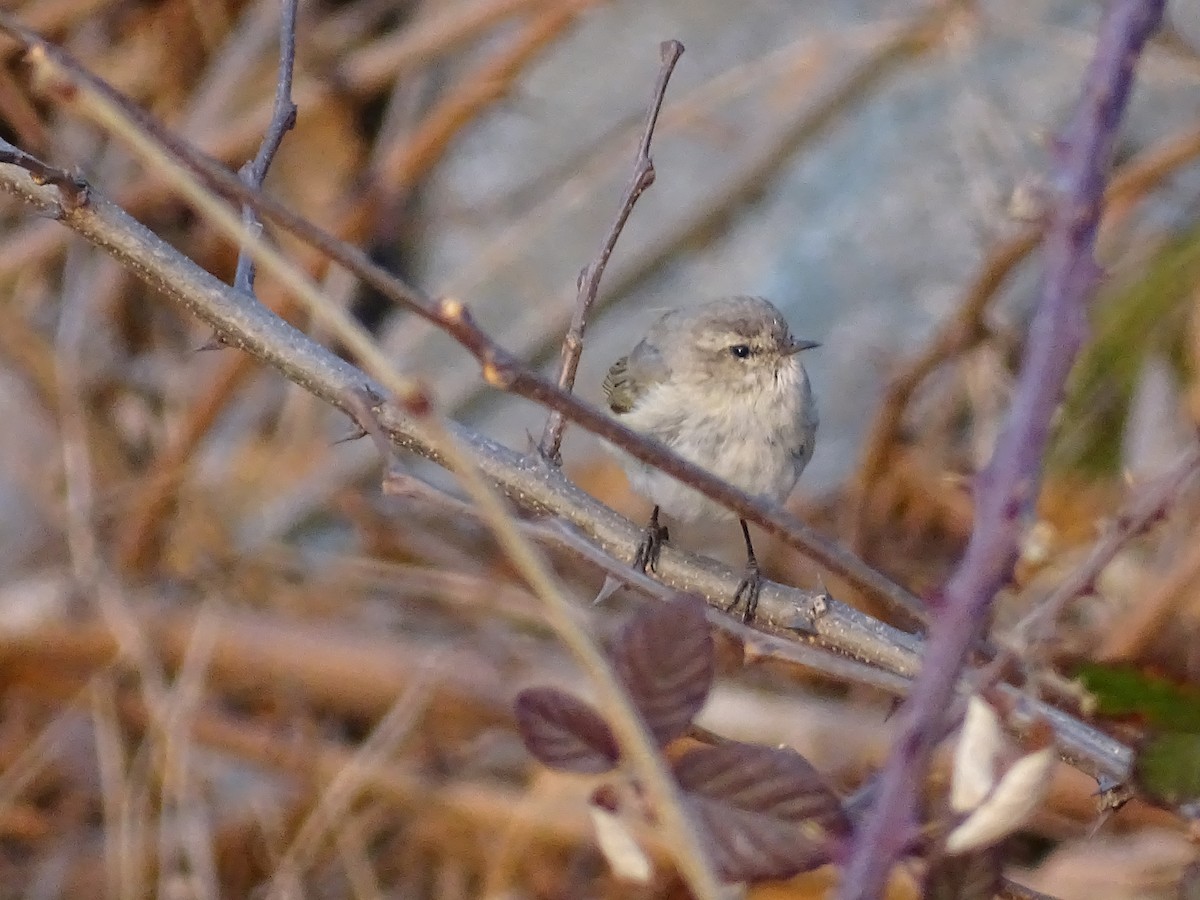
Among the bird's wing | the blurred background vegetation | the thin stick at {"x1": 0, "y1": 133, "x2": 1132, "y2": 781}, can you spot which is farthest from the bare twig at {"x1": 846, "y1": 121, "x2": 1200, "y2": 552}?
the thin stick at {"x1": 0, "y1": 133, "x2": 1132, "y2": 781}

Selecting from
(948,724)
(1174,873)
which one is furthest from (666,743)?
(1174,873)

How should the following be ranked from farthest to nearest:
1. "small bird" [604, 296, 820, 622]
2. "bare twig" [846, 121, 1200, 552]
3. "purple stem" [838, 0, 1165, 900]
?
"bare twig" [846, 121, 1200, 552] → "small bird" [604, 296, 820, 622] → "purple stem" [838, 0, 1165, 900]

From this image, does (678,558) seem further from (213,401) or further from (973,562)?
(213,401)

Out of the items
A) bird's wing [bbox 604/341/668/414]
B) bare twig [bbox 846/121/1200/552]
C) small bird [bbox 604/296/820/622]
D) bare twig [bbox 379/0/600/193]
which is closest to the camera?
small bird [bbox 604/296/820/622]

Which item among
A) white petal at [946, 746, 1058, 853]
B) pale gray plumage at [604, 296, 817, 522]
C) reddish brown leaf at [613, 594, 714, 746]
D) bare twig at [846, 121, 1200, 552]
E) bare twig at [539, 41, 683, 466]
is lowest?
white petal at [946, 746, 1058, 853]

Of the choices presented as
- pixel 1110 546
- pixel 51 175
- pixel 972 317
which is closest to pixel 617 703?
pixel 1110 546

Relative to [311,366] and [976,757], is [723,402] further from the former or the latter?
[976,757]

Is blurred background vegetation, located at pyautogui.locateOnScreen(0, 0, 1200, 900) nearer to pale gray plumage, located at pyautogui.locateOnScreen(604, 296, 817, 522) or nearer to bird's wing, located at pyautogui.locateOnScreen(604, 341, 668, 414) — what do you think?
bird's wing, located at pyautogui.locateOnScreen(604, 341, 668, 414)

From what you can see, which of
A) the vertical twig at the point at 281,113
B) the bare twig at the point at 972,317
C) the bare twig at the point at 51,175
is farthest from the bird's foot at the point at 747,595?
the bare twig at the point at 972,317
